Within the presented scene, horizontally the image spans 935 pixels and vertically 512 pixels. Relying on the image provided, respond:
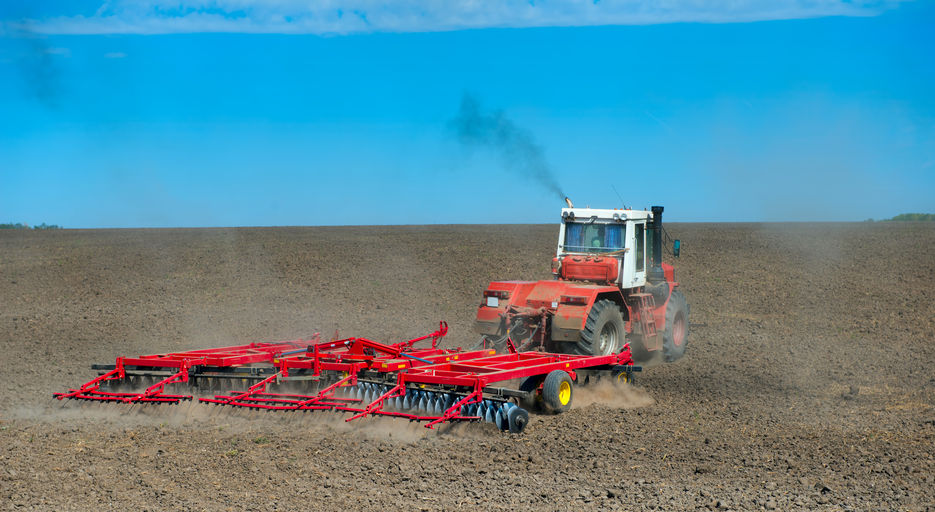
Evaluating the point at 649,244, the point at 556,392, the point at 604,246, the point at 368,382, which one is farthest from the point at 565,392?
the point at 649,244

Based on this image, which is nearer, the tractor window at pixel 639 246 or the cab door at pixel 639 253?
the cab door at pixel 639 253

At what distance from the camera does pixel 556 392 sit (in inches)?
357

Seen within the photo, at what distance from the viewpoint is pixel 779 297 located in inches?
868

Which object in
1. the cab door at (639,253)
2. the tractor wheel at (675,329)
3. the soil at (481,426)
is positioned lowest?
the soil at (481,426)

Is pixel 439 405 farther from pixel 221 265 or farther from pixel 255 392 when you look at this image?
pixel 221 265

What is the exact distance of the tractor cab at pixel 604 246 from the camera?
12094 mm

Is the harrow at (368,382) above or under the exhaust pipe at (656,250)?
under

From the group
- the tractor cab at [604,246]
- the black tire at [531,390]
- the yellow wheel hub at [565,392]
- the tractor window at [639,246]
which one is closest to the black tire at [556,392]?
the yellow wheel hub at [565,392]

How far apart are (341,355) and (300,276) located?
15718 millimetres

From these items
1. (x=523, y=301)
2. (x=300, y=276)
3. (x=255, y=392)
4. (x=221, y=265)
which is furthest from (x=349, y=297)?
(x=255, y=392)

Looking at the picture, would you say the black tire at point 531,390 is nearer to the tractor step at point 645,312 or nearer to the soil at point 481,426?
the soil at point 481,426

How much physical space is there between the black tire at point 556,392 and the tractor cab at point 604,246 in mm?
3021

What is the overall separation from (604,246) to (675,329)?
2387 mm

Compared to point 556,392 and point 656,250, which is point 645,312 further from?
point 556,392
